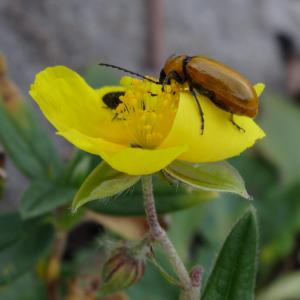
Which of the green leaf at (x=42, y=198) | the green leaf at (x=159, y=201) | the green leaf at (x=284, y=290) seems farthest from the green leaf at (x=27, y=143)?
the green leaf at (x=284, y=290)

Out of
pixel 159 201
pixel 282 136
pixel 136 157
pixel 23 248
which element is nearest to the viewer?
pixel 136 157

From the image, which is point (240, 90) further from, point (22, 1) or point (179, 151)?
point (22, 1)

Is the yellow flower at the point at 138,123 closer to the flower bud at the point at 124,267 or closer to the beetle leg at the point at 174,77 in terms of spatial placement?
the beetle leg at the point at 174,77

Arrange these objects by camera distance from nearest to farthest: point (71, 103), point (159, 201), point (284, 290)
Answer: point (71, 103), point (159, 201), point (284, 290)

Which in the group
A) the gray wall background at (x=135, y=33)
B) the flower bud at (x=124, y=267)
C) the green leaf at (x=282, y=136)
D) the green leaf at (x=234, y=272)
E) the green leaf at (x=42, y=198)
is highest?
the green leaf at (x=234, y=272)

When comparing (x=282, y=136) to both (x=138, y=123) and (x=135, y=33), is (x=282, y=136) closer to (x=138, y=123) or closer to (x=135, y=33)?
(x=135, y=33)

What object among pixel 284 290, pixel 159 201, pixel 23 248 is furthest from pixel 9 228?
pixel 284 290
